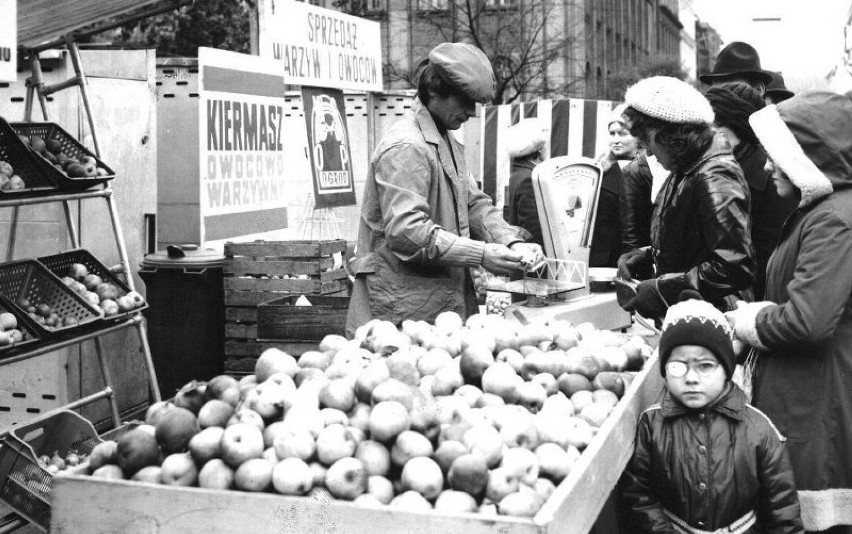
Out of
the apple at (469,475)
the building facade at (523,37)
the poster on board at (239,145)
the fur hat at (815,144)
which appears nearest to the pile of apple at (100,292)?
the poster on board at (239,145)

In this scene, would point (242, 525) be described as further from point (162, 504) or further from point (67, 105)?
point (67, 105)

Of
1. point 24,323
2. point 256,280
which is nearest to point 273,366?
point 24,323

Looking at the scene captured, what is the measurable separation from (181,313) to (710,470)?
4.43 meters

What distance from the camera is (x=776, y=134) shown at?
3271 millimetres

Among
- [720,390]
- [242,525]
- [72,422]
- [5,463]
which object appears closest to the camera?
[242,525]

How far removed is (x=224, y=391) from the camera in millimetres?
2820

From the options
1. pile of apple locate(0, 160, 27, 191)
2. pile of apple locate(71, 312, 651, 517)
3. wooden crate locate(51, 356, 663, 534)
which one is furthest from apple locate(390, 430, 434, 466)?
pile of apple locate(0, 160, 27, 191)

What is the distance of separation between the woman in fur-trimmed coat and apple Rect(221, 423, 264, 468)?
1.77 m

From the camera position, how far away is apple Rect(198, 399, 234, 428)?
2607 mm

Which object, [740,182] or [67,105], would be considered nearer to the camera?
[740,182]

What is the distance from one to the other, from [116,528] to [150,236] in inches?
196

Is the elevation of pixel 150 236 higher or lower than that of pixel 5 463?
higher

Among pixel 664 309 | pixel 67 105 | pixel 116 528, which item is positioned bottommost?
pixel 116 528

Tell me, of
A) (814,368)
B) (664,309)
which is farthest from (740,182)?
(814,368)
